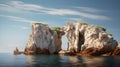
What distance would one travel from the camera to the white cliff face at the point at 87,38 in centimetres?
11531

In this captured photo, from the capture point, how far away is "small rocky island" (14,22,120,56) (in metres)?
116

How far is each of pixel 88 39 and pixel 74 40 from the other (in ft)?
38.8

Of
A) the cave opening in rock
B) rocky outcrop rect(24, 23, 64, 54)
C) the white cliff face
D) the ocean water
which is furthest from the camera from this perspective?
rocky outcrop rect(24, 23, 64, 54)

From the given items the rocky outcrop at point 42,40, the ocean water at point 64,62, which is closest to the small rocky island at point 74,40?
the rocky outcrop at point 42,40

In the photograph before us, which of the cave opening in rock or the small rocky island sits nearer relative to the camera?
the small rocky island

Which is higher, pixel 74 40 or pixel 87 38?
pixel 87 38

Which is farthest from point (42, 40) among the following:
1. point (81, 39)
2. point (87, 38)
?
point (87, 38)

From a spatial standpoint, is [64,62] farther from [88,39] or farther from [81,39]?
[81,39]

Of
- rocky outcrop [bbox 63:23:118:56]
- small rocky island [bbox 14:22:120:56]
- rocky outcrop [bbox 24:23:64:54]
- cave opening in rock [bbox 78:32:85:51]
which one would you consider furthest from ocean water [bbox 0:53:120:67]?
rocky outcrop [bbox 24:23:64:54]

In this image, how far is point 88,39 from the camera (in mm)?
120375

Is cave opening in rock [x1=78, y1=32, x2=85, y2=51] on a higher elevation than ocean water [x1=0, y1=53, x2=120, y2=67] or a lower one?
higher

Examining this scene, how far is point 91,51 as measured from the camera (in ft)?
387

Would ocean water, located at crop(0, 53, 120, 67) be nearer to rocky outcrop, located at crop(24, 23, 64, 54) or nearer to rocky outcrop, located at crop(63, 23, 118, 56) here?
rocky outcrop, located at crop(63, 23, 118, 56)

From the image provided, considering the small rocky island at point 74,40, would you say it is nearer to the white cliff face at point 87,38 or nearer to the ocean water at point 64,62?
the white cliff face at point 87,38
